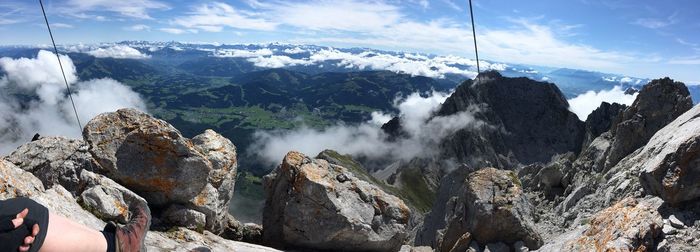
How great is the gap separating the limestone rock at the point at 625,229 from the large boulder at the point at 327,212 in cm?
979

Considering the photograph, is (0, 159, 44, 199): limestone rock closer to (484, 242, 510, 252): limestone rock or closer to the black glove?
the black glove

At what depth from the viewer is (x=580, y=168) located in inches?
4496

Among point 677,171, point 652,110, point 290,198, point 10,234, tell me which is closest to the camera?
point 10,234

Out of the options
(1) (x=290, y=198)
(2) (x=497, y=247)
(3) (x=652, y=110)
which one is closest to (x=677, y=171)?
→ (2) (x=497, y=247)

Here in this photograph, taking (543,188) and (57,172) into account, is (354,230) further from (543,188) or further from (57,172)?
(543,188)

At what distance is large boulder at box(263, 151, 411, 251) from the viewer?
22.6 m

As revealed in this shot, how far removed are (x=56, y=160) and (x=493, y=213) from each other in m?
23.8

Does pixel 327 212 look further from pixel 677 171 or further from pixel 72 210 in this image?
→ pixel 677 171

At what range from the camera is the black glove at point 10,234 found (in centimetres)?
811

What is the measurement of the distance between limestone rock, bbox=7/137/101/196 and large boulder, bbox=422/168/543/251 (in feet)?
71.4

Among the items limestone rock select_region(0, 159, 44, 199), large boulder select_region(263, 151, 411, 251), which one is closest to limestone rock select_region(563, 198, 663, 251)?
large boulder select_region(263, 151, 411, 251)

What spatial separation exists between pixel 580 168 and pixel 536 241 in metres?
101

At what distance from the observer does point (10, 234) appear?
321 inches

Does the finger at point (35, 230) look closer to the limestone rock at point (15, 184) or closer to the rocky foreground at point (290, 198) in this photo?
the limestone rock at point (15, 184)
